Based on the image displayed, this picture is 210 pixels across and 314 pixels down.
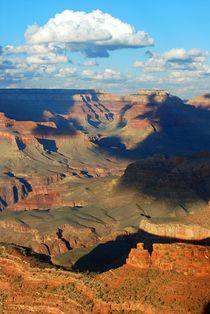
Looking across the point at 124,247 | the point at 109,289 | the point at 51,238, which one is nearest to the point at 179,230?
the point at 124,247

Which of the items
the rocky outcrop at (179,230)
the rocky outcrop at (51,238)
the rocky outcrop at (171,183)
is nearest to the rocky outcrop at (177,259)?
the rocky outcrop at (179,230)

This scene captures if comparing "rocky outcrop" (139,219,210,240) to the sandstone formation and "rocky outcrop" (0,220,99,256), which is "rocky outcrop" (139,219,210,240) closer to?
"rocky outcrop" (0,220,99,256)

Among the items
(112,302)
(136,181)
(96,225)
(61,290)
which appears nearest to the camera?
(112,302)

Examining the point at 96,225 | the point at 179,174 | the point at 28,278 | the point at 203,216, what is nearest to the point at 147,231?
the point at 203,216

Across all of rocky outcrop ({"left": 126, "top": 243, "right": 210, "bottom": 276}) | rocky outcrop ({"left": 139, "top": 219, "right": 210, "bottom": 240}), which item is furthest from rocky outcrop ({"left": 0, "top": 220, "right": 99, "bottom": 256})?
rocky outcrop ({"left": 126, "top": 243, "right": 210, "bottom": 276})

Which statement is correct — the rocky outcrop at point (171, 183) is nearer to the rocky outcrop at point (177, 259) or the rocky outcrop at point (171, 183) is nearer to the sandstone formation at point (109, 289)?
the rocky outcrop at point (177, 259)

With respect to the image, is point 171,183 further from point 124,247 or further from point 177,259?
point 177,259

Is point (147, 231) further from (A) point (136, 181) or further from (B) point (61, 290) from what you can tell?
(B) point (61, 290)

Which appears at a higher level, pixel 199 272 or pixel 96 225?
pixel 199 272
